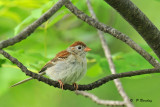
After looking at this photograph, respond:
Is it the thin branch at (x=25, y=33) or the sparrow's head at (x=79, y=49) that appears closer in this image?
the thin branch at (x=25, y=33)

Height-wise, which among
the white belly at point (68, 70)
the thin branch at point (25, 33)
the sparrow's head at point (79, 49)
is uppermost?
the sparrow's head at point (79, 49)

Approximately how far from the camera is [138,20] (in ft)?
8.11

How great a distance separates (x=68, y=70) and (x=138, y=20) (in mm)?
1921

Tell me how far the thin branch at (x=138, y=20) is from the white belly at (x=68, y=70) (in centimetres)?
167

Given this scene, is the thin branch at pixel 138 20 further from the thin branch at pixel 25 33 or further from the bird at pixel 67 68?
the bird at pixel 67 68

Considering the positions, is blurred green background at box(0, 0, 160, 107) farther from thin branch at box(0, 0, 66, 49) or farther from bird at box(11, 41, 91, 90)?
thin branch at box(0, 0, 66, 49)

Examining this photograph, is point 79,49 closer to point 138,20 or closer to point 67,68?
point 67,68

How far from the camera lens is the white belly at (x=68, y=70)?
4.11 metres

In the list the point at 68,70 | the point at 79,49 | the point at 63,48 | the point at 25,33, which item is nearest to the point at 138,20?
the point at 25,33

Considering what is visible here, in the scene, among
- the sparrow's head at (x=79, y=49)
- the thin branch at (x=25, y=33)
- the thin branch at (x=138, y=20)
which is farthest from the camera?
the sparrow's head at (x=79, y=49)

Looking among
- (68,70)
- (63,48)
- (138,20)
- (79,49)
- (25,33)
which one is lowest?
(25,33)

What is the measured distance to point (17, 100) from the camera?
22.6ft

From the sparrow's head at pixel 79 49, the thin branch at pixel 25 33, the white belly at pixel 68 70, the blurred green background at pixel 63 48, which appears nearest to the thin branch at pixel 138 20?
the thin branch at pixel 25 33

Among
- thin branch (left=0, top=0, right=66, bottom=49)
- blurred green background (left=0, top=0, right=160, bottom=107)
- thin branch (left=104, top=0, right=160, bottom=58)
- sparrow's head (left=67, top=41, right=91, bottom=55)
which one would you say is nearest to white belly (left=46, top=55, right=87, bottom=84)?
blurred green background (left=0, top=0, right=160, bottom=107)
